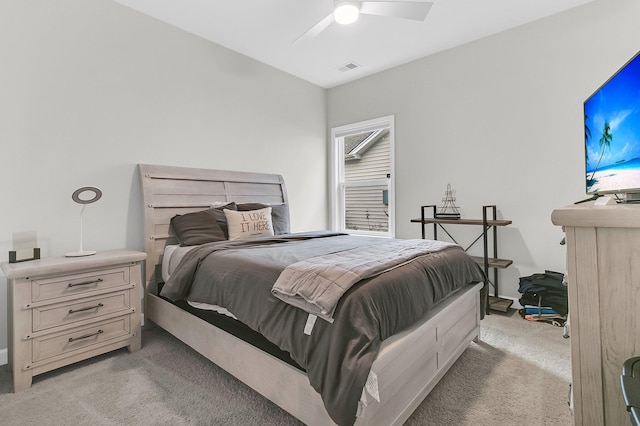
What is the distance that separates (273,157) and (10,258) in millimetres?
2549

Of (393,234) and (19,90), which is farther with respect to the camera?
(393,234)

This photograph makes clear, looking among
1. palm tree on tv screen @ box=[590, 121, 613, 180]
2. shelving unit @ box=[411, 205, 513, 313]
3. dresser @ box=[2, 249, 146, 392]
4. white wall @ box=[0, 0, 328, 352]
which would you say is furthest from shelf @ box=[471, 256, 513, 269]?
dresser @ box=[2, 249, 146, 392]

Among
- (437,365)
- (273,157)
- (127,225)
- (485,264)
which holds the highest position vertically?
(273,157)

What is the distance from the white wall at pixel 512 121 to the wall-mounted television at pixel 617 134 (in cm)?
166

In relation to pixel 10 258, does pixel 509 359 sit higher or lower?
lower

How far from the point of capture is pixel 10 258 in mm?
1944

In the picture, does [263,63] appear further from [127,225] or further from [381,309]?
[381,309]

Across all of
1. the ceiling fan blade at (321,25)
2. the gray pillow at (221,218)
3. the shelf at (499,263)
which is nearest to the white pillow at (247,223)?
the gray pillow at (221,218)

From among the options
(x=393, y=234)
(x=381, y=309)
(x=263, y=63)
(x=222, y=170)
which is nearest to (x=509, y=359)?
(x=381, y=309)

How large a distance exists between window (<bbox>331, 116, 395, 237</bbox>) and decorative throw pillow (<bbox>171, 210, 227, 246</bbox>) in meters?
2.19

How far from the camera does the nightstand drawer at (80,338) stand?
185cm

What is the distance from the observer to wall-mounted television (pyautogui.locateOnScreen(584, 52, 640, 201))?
39.0 inches

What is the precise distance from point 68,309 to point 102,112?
1.53m

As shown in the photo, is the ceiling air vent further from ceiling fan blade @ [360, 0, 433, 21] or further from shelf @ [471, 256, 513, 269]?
shelf @ [471, 256, 513, 269]
